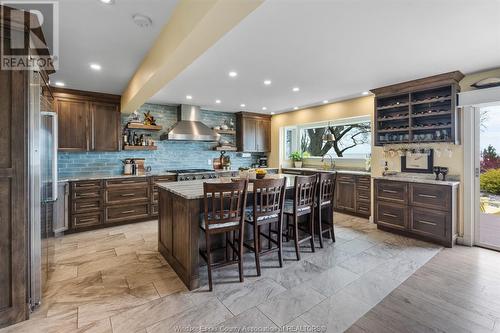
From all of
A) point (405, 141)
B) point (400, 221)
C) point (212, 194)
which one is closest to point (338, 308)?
point (212, 194)

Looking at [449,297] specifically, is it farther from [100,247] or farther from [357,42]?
[100,247]

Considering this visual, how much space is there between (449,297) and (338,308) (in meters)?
1.11

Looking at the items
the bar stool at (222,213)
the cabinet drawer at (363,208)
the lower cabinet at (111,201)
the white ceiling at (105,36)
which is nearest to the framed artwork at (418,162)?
the cabinet drawer at (363,208)

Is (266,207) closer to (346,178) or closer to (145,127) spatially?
(346,178)

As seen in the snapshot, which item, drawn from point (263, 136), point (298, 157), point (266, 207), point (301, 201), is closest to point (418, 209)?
point (301, 201)

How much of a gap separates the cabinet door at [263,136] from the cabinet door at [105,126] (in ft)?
11.6

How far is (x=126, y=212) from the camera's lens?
15.0 feet

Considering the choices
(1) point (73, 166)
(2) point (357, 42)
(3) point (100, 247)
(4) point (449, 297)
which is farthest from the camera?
(1) point (73, 166)

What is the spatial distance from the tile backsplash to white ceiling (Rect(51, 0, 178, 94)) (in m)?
1.62

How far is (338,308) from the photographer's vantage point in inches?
82.2

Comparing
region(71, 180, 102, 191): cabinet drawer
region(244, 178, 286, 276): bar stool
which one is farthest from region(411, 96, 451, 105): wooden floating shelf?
region(71, 180, 102, 191): cabinet drawer

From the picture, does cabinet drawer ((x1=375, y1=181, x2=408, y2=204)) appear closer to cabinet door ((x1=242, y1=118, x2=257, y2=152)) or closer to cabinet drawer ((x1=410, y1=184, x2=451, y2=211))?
cabinet drawer ((x1=410, y1=184, x2=451, y2=211))

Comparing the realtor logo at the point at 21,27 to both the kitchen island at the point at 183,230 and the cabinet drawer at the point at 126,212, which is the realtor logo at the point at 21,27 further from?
the cabinet drawer at the point at 126,212

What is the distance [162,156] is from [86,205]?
6.00 ft
